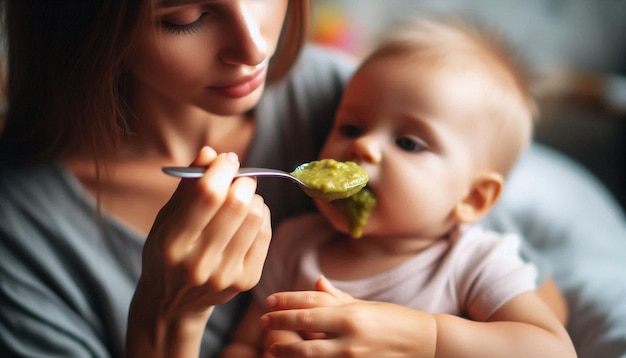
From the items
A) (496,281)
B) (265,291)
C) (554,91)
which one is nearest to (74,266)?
(265,291)

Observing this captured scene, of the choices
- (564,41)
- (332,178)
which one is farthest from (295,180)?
(564,41)

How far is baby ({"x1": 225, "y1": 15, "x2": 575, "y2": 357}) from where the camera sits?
0.92 m

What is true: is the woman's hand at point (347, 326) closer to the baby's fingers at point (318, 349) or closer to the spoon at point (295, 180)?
the baby's fingers at point (318, 349)

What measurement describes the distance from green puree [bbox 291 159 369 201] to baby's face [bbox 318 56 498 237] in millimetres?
62

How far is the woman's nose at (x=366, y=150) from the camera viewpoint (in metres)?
0.92

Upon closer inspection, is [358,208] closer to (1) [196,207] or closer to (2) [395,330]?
(2) [395,330]

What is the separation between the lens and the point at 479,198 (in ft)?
3.33

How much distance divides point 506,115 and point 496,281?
0.30 meters

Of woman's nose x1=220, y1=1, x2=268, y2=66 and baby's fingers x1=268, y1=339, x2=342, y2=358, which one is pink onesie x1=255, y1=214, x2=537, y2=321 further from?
woman's nose x1=220, y1=1, x2=268, y2=66

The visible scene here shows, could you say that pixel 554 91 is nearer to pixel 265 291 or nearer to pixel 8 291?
pixel 265 291

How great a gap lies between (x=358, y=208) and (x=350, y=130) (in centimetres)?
17

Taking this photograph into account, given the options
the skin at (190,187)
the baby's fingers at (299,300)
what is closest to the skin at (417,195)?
the baby's fingers at (299,300)

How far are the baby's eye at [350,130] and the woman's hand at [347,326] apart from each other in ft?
1.07

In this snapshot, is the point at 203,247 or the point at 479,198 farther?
the point at 479,198
